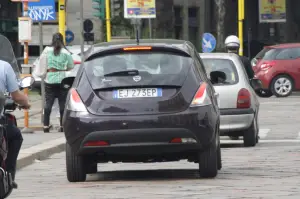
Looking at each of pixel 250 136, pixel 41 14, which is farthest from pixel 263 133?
pixel 41 14

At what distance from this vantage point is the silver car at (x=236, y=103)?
1814 centimetres

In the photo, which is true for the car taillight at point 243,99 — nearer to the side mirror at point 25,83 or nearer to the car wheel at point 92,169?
the car wheel at point 92,169

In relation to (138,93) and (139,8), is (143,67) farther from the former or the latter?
(139,8)

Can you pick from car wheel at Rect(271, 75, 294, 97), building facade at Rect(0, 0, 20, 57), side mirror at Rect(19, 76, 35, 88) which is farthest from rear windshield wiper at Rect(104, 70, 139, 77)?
building facade at Rect(0, 0, 20, 57)

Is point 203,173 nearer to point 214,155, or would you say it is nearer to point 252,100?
point 214,155

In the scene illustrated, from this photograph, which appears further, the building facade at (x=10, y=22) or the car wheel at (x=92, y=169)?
the building facade at (x=10, y=22)

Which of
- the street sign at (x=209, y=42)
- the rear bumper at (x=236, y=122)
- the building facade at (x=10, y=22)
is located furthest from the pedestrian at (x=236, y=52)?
the building facade at (x=10, y=22)

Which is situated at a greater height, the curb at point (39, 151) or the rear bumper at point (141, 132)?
the rear bumper at point (141, 132)

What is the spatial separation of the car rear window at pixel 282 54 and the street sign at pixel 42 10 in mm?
13815

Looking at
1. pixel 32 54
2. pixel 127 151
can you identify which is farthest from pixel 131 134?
pixel 32 54

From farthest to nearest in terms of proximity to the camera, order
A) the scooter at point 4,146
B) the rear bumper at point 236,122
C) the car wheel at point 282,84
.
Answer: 1. the car wheel at point 282,84
2. the rear bumper at point 236,122
3. the scooter at point 4,146

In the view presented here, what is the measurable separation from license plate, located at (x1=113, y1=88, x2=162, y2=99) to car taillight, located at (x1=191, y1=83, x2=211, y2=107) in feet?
1.21

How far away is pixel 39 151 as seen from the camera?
16.4 meters

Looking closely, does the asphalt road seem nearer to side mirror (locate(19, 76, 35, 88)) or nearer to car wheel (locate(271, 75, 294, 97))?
side mirror (locate(19, 76, 35, 88))
